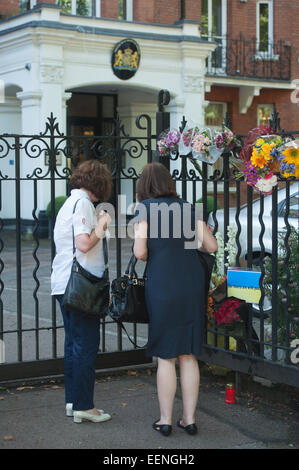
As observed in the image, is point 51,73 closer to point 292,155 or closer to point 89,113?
point 89,113

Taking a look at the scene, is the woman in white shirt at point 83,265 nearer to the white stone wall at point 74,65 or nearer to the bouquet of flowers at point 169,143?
the bouquet of flowers at point 169,143

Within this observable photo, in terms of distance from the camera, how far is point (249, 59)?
71.3 feet

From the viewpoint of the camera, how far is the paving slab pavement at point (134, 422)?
458 centimetres

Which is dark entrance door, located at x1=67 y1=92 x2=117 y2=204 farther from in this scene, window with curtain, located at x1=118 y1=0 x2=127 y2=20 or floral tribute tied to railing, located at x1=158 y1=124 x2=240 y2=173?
floral tribute tied to railing, located at x1=158 y1=124 x2=240 y2=173

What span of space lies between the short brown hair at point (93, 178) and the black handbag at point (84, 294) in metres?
0.20

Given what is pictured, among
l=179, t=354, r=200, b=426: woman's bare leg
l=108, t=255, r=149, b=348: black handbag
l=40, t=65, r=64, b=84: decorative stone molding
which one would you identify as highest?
l=40, t=65, r=64, b=84: decorative stone molding

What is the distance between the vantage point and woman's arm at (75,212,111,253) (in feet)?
15.4

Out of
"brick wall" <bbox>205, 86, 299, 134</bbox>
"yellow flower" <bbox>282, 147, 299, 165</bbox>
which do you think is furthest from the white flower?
"brick wall" <bbox>205, 86, 299, 134</bbox>

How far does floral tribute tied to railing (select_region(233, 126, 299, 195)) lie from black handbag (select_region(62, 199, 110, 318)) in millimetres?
1257

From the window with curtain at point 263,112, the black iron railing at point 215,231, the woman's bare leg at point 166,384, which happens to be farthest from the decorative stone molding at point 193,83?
the woman's bare leg at point 166,384

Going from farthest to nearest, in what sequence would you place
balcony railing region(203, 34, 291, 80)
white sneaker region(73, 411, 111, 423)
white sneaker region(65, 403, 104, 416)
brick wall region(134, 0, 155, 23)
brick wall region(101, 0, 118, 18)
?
1. balcony railing region(203, 34, 291, 80)
2. brick wall region(134, 0, 155, 23)
3. brick wall region(101, 0, 118, 18)
4. white sneaker region(65, 403, 104, 416)
5. white sneaker region(73, 411, 111, 423)

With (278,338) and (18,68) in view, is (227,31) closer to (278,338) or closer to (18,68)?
(18,68)

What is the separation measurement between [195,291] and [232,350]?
42.1 inches

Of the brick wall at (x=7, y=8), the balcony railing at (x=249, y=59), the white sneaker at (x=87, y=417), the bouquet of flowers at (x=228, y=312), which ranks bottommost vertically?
the white sneaker at (x=87, y=417)
